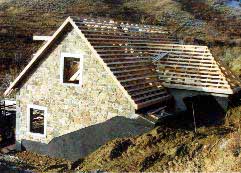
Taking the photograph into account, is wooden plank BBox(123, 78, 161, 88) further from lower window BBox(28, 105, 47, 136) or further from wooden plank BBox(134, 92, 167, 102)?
lower window BBox(28, 105, 47, 136)

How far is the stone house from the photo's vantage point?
17234mm

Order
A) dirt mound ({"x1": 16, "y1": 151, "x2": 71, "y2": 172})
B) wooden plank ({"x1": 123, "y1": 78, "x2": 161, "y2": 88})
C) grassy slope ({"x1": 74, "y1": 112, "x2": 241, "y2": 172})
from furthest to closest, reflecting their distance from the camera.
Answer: wooden plank ({"x1": 123, "y1": 78, "x2": 161, "y2": 88}) < dirt mound ({"x1": 16, "y1": 151, "x2": 71, "y2": 172}) < grassy slope ({"x1": 74, "y1": 112, "x2": 241, "y2": 172})

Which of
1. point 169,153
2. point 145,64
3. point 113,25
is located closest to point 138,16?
point 113,25

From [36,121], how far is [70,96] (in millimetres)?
5259

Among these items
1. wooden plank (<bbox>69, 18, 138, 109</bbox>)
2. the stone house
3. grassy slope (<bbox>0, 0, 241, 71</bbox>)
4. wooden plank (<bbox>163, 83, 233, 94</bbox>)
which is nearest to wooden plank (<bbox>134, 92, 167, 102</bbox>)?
the stone house

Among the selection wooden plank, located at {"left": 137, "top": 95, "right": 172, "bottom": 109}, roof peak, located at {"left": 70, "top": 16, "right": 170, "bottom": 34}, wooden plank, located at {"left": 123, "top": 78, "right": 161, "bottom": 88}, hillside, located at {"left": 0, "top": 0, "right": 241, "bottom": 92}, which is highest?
hillside, located at {"left": 0, "top": 0, "right": 241, "bottom": 92}

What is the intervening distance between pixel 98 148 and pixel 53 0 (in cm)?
4218

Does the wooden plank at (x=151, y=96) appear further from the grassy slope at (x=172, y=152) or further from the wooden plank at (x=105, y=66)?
the grassy slope at (x=172, y=152)

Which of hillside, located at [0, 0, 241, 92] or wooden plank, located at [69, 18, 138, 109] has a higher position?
hillside, located at [0, 0, 241, 92]

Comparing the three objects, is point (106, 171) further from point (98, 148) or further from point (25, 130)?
point (25, 130)

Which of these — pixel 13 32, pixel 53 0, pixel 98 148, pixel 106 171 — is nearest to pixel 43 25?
pixel 13 32

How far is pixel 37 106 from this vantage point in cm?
1912

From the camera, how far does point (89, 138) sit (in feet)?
57.8

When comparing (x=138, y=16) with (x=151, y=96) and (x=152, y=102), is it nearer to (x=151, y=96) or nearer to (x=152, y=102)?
(x=151, y=96)
